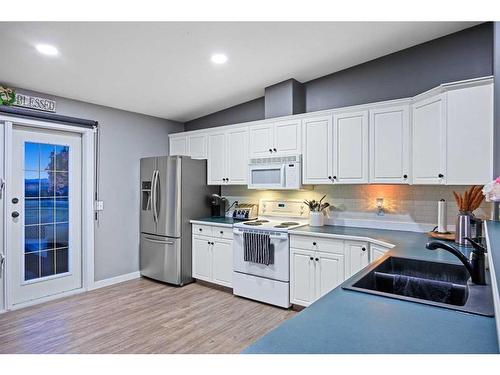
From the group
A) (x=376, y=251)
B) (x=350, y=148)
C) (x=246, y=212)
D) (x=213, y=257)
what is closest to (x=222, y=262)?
(x=213, y=257)

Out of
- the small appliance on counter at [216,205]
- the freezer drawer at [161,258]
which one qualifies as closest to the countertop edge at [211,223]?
the freezer drawer at [161,258]

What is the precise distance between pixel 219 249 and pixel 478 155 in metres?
2.87

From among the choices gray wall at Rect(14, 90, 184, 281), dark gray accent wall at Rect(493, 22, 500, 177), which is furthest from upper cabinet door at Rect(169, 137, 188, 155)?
dark gray accent wall at Rect(493, 22, 500, 177)

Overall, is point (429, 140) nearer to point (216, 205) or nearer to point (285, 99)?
point (285, 99)

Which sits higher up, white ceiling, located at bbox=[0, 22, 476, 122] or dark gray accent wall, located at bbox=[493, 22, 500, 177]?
white ceiling, located at bbox=[0, 22, 476, 122]

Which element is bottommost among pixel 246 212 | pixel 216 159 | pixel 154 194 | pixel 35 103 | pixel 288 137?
pixel 246 212

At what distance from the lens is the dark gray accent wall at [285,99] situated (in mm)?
3693

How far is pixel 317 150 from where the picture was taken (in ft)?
11.2

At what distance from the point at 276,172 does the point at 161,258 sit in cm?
201

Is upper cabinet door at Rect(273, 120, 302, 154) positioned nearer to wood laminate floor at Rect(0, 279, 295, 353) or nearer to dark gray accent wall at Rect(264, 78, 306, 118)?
dark gray accent wall at Rect(264, 78, 306, 118)

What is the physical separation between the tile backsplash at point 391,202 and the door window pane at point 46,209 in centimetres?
283

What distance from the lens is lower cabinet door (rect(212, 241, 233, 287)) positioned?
3.83 meters

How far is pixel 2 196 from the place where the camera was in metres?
3.27

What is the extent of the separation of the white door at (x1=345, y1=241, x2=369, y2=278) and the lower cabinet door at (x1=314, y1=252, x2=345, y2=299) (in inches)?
2.9
